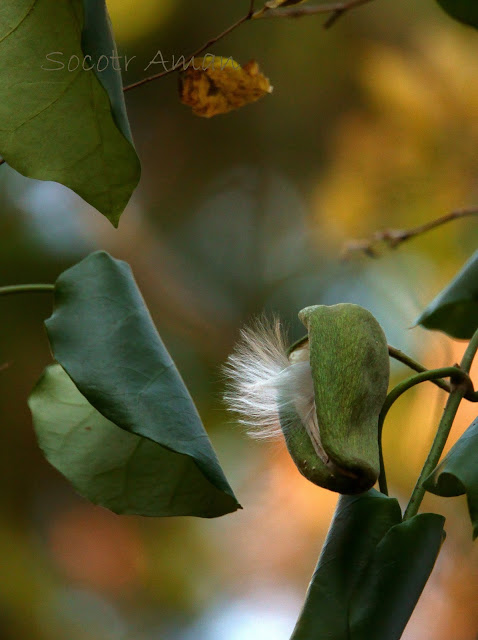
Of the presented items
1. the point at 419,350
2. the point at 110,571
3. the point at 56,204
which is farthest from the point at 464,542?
the point at 56,204

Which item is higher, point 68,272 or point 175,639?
point 68,272

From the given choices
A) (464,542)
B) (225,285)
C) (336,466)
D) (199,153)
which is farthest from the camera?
(199,153)

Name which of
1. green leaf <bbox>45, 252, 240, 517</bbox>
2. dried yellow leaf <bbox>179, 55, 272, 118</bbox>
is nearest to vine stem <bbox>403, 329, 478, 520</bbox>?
green leaf <bbox>45, 252, 240, 517</bbox>

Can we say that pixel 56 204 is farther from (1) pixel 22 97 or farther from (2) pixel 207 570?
(1) pixel 22 97

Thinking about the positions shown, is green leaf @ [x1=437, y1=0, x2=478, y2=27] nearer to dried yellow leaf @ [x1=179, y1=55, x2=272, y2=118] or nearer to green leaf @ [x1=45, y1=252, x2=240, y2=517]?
dried yellow leaf @ [x1=179, y1=55, x2=272, y2=118]

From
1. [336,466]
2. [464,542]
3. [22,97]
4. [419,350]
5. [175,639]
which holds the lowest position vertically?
[175,639]

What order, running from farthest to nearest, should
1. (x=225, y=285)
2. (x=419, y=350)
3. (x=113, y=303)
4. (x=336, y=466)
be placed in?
(x=225, y=285)
(x=419, y=350)
(x=113, y=303)
(x=336, y=466)
